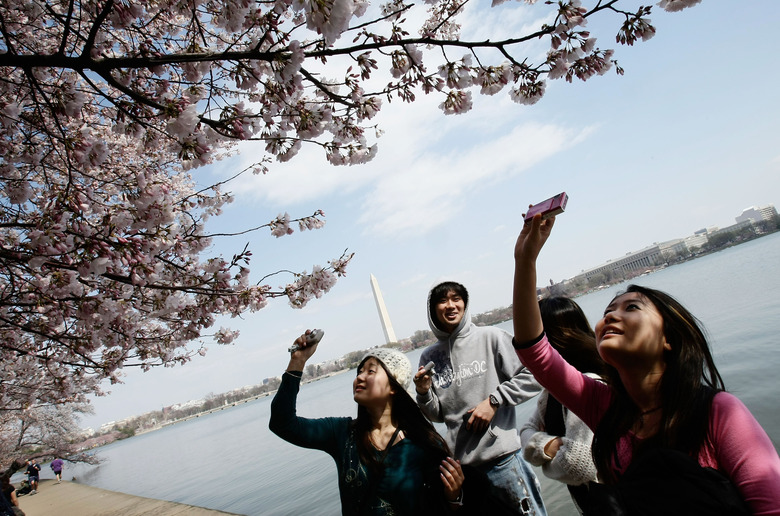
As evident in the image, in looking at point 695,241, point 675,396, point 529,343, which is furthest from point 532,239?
point 695,241

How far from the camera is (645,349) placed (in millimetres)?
1350

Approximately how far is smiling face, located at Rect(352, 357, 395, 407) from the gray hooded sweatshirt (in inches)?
16.9

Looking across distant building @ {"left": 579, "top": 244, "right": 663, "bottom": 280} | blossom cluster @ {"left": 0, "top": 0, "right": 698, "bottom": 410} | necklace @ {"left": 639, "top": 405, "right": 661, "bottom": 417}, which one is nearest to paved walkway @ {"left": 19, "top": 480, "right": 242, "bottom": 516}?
blossom cluster @ {"left": 0, "top": 0, "right": 698, "bottom": 410}

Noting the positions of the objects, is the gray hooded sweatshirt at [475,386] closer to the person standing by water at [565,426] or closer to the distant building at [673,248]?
the person standing by water at [565,426]

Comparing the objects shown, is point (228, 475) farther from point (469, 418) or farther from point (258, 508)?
point (469, 418)

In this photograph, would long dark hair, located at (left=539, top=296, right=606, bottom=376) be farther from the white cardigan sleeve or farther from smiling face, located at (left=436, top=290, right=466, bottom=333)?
smiling face, located at (left=436, top=290, right=466, bottom=333)

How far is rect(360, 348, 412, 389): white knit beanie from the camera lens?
2.28 m

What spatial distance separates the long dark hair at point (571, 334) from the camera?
224 centimetres

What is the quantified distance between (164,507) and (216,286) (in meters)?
7.55

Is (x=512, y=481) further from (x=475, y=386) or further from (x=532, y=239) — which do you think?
(x=532, y=239)

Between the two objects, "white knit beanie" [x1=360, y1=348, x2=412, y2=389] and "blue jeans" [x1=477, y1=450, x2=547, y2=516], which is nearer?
"white knit beanie" [x1=360, y1=348, x2=412, y2=389]

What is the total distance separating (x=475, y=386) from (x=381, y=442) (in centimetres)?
75

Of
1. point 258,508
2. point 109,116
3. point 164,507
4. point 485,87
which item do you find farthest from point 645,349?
point 258,508

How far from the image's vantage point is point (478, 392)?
2.57 metres
